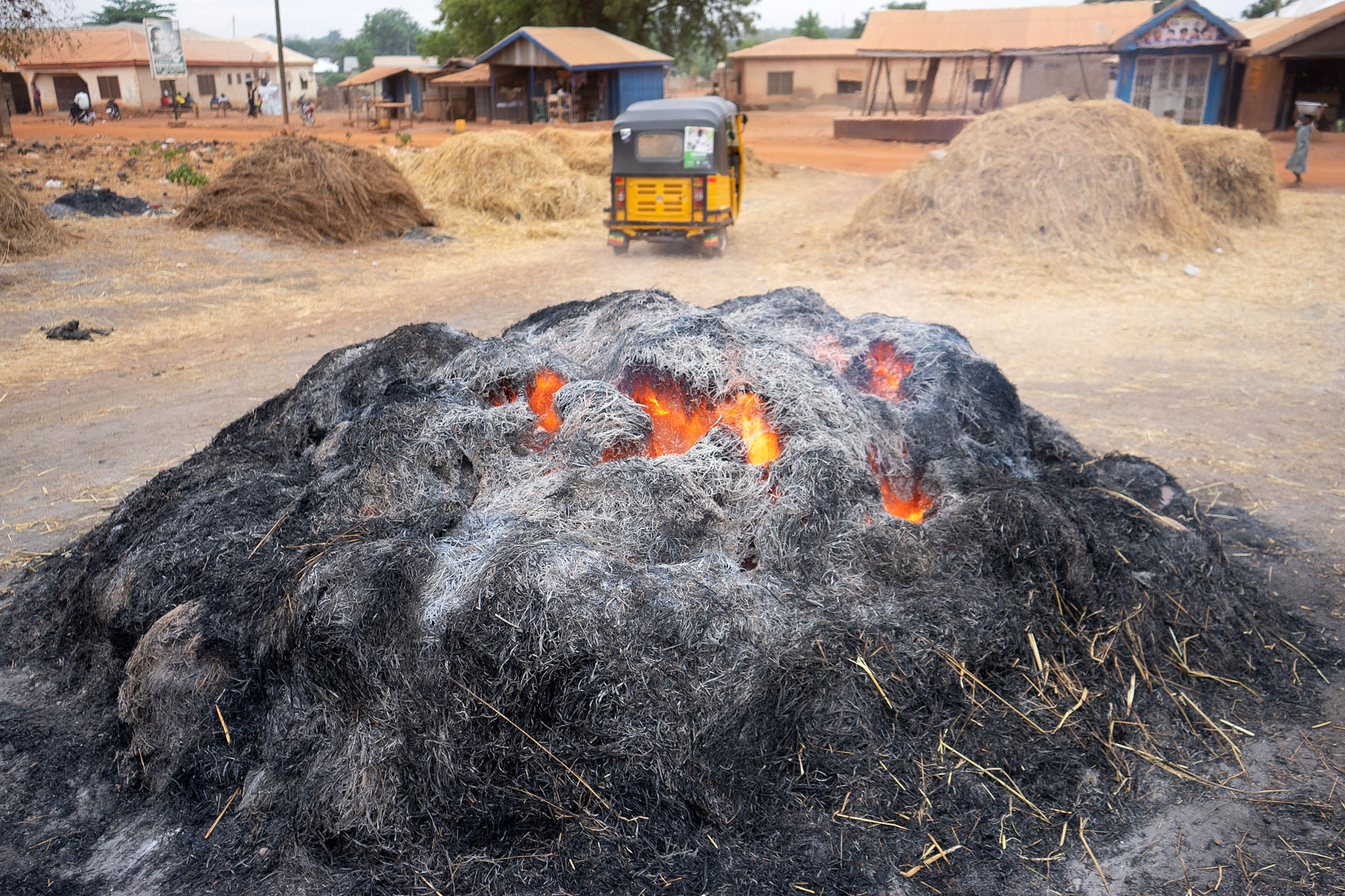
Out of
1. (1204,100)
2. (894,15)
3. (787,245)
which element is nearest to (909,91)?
(894,15)

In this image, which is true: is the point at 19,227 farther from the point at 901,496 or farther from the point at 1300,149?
the point at 1300,149

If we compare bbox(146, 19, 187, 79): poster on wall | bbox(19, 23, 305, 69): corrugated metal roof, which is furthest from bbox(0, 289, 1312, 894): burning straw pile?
bbox(19, 23, 305, 69): corrugated metal roof

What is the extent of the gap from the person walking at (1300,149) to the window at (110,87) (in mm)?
50371

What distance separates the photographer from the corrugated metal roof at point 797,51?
4347cm

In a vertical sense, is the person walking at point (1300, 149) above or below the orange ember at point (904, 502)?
above

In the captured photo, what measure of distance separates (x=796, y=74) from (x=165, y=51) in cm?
3079

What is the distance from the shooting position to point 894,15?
31.7m

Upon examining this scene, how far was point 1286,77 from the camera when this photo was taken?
26.6 metres

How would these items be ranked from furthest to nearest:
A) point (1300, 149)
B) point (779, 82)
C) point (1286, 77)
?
1. point (779, 82)
2. point (1286, 77)
3. point (1300, 149)

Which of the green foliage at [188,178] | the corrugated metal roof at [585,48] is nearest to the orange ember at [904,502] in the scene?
the green foliage at [188,178]

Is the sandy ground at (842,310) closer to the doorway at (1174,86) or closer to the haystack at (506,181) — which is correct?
the haystack at (506,181)

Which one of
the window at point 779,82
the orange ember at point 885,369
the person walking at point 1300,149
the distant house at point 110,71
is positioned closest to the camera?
the orange ember at point 885,369

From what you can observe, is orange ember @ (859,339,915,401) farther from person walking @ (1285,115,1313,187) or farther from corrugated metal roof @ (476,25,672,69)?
corrugated metal roof @ (476,25,672,69)

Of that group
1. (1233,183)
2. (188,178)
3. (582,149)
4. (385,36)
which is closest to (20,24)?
(188,178)
